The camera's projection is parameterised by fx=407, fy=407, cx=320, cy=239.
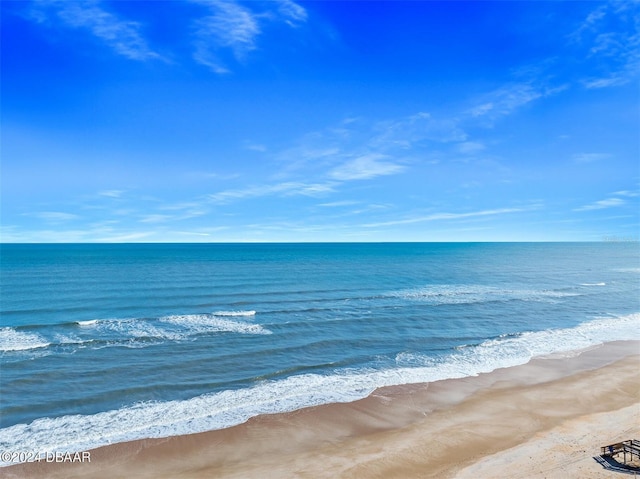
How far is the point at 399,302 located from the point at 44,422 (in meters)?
32.4

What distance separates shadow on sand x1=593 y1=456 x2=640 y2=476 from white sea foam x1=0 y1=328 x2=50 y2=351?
2984cm

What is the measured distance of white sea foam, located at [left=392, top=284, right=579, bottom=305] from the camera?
44.7 metres

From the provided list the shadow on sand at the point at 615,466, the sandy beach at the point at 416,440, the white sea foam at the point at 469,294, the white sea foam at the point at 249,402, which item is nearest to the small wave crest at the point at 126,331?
the white sea foam at the point at 249,402

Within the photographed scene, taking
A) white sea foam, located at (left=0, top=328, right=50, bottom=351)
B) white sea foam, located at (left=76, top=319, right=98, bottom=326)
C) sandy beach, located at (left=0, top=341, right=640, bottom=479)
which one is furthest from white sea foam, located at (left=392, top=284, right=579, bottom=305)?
white sea foam, located at (left=0, top=328, right=50, bottom=351)

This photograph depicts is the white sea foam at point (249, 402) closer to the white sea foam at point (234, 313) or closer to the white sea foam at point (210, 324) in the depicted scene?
the white sea foam at point (210, 324)

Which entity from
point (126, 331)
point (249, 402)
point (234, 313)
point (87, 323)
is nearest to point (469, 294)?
point (234, 313)

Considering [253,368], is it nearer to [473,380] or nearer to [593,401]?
[473,380]

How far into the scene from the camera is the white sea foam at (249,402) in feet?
51.9

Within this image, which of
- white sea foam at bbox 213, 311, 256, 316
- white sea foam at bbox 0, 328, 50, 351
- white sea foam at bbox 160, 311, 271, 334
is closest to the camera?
white sea foam at bbox 0, 328, 50, 351

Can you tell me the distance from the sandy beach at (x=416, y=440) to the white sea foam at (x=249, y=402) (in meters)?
0.81

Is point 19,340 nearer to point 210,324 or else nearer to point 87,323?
point 87,323

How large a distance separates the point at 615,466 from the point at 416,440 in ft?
21.6

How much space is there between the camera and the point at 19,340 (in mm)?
27359

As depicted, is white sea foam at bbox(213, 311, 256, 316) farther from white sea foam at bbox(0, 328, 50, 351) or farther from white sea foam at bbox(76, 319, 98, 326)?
white sea foam at bbox(0, 328, 50, 351)
